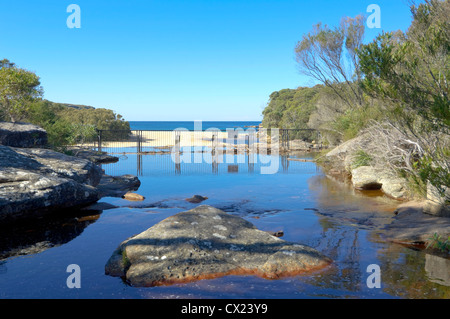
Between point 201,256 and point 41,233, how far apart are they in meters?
3.76

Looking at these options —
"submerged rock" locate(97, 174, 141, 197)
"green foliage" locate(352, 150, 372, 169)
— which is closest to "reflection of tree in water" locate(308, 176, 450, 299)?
"green foliage" locate(352, 150, 372, 169)

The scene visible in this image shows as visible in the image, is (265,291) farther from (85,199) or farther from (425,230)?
(85,199)

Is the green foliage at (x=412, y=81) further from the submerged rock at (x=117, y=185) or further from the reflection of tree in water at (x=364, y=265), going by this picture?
the submerged rock at (x=117, y=185)

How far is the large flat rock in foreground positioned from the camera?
16.1 ft

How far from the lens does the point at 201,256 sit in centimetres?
526

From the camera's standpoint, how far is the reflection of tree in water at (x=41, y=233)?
243 inches

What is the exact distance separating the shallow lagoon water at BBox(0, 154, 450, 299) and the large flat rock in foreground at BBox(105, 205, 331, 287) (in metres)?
0.18

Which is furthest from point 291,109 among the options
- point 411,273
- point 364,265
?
point 411,273

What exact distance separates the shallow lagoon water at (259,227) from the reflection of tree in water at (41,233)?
0.02 m

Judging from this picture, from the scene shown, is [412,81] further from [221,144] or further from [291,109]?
[291,109]

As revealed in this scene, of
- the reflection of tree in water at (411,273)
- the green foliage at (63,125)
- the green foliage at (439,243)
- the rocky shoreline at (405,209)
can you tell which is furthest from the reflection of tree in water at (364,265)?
the green foliage at (63,125)

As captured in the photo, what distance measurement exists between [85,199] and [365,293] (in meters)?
7.16

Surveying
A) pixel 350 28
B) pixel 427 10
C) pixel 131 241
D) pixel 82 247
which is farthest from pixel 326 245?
pixel 350 28

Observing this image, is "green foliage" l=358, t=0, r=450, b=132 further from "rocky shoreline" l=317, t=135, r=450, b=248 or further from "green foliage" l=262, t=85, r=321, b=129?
"green foliage" l=262, t=85, r=321, b=129
